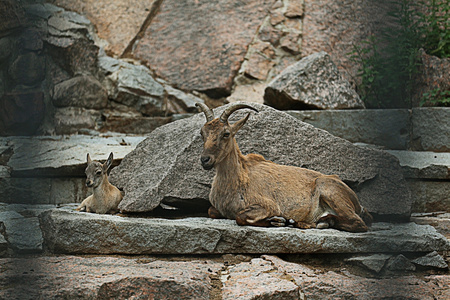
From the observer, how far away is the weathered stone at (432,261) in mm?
3908

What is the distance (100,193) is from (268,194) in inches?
62.2

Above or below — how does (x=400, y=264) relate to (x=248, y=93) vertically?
below

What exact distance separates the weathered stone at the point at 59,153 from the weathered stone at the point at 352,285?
263 cm

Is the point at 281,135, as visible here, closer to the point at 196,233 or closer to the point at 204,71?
the point at 196,233

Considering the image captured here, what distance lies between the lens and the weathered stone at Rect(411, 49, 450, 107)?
641 centimetres

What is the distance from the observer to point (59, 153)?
5602 millimetres

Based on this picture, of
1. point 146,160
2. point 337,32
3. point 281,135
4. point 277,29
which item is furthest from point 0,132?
point 337,32

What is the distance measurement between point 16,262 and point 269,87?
3774 millimetres

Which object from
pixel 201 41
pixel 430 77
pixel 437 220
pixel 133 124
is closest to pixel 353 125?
pixel 430 77

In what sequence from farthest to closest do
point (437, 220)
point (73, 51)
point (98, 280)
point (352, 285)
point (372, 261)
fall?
point (73, 51)
point (437, 220)
point (372, 261)
point (352, 285)
point (98, 280)

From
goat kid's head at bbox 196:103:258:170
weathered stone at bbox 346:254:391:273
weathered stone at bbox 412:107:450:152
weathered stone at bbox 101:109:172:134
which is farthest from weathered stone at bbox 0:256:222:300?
weathered stone at bbox 412:107:450:152

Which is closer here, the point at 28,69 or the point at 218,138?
the point at 218,138

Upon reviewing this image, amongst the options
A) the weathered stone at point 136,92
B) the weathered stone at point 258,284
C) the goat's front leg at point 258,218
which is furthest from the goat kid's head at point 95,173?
the weathered stone at point 136,92

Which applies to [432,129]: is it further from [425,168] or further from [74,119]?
[74,119]
